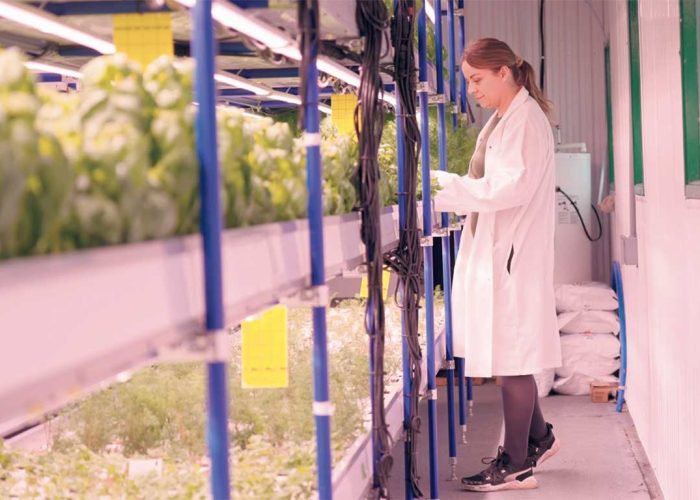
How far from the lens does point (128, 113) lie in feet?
4.73

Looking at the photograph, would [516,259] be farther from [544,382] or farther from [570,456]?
[544,382]

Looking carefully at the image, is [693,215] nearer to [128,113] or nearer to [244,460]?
[244,460]

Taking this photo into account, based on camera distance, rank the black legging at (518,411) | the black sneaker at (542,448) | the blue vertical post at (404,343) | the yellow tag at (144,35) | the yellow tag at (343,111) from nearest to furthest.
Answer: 1. the yellow tag at (144,35)
2. the yellow tag at (343,111)
3. the blue vertical post at (404,343)
4. the black legging at (518,411)
5. the black sneaker at (542,448)

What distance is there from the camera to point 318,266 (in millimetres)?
2193

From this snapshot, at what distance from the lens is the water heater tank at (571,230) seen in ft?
27.6

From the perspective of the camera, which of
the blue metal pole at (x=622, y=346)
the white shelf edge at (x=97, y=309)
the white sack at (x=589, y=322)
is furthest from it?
the white sack at (x=589, y=322)

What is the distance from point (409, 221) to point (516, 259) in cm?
122

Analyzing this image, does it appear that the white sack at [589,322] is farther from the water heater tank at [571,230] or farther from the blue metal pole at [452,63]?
the blue metal pole at [452,63]

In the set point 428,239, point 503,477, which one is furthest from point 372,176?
point 503,477

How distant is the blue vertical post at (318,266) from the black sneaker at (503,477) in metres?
2.84

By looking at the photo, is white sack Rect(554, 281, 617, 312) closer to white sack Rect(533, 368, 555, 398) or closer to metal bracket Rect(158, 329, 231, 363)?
white sack Rect(533, 368, 555, 398)

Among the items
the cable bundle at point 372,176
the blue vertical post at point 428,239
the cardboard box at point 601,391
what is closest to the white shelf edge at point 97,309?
the cable bundle at point 372,176

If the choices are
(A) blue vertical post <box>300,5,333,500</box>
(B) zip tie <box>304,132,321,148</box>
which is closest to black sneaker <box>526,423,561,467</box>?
(A) blue vertical post <box>300,5,333,500</box>

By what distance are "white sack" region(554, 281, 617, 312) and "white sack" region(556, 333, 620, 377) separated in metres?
0.27
